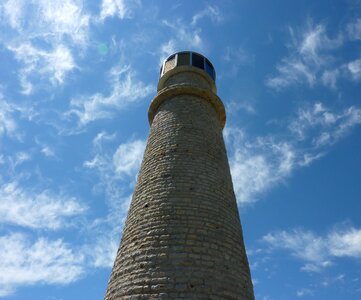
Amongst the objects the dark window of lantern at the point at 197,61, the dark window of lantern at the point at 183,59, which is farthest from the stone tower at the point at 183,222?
the dark window of lantern at the point at 197,61

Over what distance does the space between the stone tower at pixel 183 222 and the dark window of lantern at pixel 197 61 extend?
300 centimetres

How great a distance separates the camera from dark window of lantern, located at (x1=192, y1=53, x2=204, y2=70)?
1215 centimetres

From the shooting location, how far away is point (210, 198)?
22.9 ft

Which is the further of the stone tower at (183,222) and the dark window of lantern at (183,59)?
the dark window of lantern at (183,59)

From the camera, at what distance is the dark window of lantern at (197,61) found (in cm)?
1215

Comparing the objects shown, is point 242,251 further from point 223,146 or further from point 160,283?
point 223,146

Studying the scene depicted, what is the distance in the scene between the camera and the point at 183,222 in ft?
20.6

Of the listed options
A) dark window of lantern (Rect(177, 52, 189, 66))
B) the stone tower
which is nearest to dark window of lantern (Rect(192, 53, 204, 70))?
dark window of lantern (Rect(177, 52, 189, 66))

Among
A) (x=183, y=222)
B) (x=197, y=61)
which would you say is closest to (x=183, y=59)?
(x=197, y=61)

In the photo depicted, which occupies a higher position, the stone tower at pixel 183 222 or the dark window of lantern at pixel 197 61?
the dark window of lantern at pixel 197 61

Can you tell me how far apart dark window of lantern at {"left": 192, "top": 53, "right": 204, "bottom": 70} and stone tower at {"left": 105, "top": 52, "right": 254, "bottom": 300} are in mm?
3001

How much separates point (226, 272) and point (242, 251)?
1.01 meters

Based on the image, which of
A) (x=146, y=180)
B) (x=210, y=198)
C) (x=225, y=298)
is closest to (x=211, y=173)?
(x=210, y=198)

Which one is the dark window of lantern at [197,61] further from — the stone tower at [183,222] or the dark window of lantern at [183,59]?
the stone tower at [183,222]
